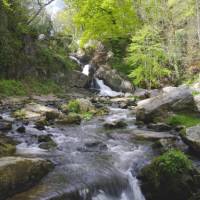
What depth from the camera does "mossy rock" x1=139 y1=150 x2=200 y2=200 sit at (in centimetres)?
642

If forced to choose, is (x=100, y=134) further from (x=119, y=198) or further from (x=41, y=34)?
(x=41, y=34)

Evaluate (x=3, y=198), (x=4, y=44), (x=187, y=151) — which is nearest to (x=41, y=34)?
(x=4, y=44)

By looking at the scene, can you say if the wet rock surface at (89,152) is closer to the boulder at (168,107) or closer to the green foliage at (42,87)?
the boulder at (168,107)

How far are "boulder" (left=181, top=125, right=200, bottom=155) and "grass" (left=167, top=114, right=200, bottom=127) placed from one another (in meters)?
2.64

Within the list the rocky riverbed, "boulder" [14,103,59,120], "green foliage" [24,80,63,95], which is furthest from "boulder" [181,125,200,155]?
"green foliage" [24,80,63,95]

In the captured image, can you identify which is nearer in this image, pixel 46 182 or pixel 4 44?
pixel 46 182

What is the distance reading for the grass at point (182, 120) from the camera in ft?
38.0

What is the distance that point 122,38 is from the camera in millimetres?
34062

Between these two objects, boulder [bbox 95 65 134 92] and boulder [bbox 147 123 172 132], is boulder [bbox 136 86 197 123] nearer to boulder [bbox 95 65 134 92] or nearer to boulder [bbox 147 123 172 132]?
boulder [bbox 147 123 172 132]

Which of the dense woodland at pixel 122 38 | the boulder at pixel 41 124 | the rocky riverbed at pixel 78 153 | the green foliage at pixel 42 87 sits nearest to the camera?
the rocky riverbed at pixel 78 153

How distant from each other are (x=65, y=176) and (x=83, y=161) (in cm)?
111

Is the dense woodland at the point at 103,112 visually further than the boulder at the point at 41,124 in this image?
No

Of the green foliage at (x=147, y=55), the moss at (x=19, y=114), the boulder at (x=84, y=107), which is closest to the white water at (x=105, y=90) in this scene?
the green foliage at (x=147, y=55)

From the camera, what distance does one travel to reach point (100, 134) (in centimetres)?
1070
